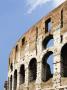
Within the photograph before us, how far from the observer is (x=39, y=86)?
69.2 feet

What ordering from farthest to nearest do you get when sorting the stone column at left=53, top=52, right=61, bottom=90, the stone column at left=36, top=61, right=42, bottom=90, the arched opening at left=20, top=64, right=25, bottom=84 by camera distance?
the arched opening at left=20, top=64, right=25, bottom=84
the stone column at left=36, top=61, right=42, bottom=90
the stone column at left=53, top=52, right=61, bottom=90

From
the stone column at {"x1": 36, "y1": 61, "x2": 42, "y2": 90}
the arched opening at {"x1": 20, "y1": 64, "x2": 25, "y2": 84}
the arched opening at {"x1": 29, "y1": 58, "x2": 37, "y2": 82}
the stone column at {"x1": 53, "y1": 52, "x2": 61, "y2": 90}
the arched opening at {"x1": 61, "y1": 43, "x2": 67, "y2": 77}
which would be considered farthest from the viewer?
the arched opening at {"x1": 20, "y1": 64, "x2": 25, "y2": 84}

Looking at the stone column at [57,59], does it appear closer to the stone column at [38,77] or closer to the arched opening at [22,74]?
the stone column at [38,77]

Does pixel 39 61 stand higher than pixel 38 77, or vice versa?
pixel 39 61

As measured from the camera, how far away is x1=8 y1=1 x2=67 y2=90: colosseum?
1997cm

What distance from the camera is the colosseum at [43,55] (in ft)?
65.5

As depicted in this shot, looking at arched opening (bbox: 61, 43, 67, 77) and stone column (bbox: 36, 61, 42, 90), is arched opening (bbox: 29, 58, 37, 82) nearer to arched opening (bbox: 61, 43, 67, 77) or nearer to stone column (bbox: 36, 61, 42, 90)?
stone column (bbox: 36, 61, 42, 90)

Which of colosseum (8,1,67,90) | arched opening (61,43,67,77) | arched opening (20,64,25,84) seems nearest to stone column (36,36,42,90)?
colosseum (8,1,67,90)

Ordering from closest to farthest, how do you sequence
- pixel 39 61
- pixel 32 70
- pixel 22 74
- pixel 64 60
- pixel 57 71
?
pixel 57 71, pixel 64 60, pixel 39 61, pixel 32 70, pixel 22 74

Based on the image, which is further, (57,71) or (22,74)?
(22,74)

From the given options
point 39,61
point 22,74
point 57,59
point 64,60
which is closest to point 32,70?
point 22,74

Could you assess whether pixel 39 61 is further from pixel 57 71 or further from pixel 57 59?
pixel 57 71

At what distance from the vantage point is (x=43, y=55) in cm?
2125

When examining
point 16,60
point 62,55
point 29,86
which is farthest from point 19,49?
point 62,55
